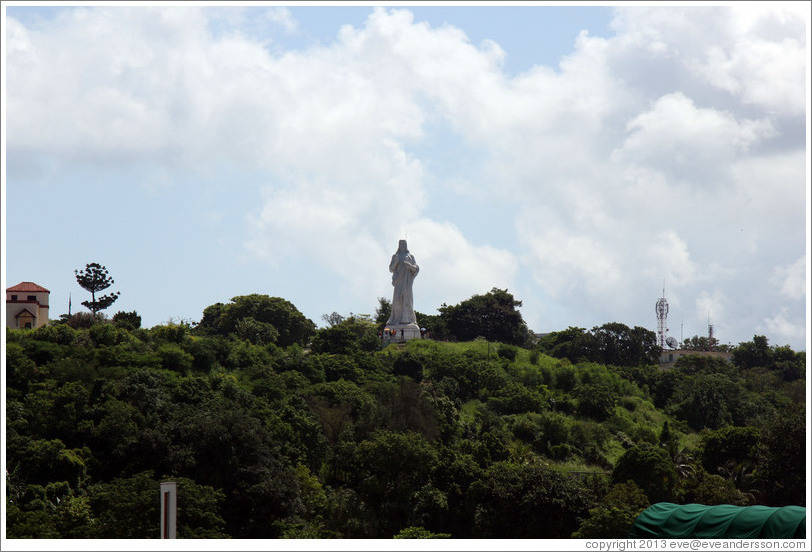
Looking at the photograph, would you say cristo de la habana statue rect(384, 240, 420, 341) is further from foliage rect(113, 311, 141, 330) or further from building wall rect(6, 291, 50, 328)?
building wall rect(6, 291, 50, 328)

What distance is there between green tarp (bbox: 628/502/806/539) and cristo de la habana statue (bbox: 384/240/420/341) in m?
35.3

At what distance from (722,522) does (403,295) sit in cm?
3849

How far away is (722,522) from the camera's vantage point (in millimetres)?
23094

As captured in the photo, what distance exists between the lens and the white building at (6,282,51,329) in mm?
49000

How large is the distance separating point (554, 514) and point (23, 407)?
16.5 meters


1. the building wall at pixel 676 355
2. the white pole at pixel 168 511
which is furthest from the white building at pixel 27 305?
the building wall at pixel 676 355

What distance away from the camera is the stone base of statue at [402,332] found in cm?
6009

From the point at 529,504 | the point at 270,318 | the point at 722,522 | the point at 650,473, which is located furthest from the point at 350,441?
the point at 270,318

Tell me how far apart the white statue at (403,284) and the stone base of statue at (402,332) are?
236 mm

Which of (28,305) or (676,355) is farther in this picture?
(676,355)

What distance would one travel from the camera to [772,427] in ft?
113

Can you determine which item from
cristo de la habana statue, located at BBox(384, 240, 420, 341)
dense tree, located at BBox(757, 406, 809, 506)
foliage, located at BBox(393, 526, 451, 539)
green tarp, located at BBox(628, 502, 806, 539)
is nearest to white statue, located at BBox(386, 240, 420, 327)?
cristo de la habana statue, located at BBox(384, 240, 420, 341)

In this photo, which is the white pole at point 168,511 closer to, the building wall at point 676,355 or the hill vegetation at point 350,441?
the hill vegetation at point 350,441

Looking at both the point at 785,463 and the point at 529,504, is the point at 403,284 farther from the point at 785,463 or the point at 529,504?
the point at 529,504
